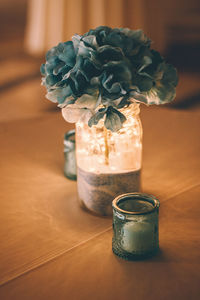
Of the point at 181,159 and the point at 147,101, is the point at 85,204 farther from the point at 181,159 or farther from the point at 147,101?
the point at 181,159

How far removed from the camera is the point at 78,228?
826 mm

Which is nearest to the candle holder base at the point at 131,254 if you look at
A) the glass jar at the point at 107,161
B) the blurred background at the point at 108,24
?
the glass jar at the point at 107,161

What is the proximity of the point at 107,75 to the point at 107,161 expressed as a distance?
205 millimetres

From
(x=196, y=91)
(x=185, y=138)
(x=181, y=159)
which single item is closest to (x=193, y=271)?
(x=181, y=159)

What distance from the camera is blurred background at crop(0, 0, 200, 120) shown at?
3.62m

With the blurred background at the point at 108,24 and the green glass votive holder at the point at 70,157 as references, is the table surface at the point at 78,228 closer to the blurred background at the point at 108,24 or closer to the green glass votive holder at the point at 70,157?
the green glass votive holder at the point at 70,157

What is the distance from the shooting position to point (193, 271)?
0.68m

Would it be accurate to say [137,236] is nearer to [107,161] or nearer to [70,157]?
[107,161]

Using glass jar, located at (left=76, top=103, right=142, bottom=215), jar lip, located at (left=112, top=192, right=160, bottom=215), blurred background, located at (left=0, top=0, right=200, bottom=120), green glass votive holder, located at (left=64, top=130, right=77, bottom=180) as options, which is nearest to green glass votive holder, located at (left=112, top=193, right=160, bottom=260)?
jar lip, located at (left=112, top=192, right=160, bottom=215)

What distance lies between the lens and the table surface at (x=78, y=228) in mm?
649

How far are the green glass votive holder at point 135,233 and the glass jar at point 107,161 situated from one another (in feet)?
0.43

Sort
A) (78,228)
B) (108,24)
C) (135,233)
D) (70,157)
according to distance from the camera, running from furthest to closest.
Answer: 1. (108,24)
2. (70,157)
3. (78,228)
4. (135,233)

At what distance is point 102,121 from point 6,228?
273 mm

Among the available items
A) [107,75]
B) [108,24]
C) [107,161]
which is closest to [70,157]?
[107,161]
